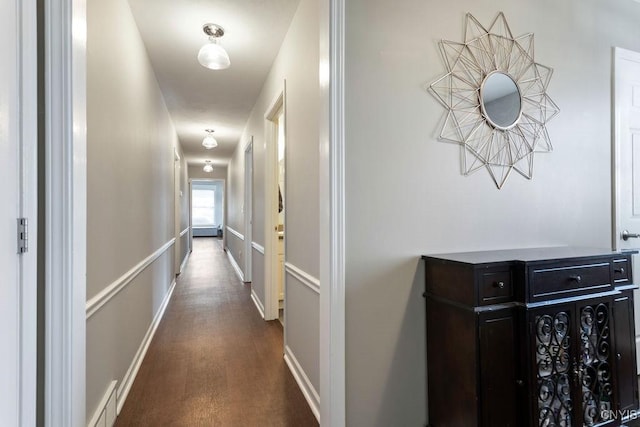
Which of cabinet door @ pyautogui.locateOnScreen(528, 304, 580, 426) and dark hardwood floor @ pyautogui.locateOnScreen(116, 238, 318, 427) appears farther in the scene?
dark hardwood floor @ pyautogui.locateOnScreen(116, 238, 318, 427)

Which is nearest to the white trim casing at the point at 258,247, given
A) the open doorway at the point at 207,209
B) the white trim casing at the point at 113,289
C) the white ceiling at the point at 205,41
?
the white trim casing at the point at 113,289

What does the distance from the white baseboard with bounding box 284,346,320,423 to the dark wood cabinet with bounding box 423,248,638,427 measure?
2.09 feet

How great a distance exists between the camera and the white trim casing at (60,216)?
1067 millimetres

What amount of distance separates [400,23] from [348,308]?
4.70 feet

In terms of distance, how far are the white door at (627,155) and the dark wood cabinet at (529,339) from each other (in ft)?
2.43

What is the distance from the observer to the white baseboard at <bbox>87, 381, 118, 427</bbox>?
1526 millimetres

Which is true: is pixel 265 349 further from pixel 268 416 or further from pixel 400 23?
pixel 400 23

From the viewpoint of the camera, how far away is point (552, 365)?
1.42 meters

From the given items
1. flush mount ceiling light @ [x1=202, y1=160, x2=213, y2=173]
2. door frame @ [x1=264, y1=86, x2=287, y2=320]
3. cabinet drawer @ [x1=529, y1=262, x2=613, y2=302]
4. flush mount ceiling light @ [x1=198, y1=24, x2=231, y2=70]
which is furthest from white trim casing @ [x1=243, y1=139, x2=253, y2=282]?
flush mount ceiling light @ [x1=202, y1=160, x2=213, y2=173]
